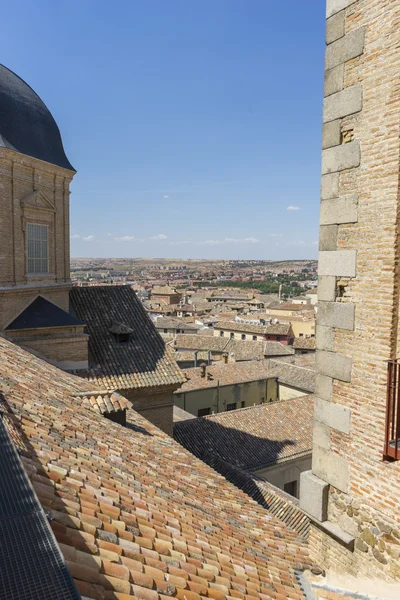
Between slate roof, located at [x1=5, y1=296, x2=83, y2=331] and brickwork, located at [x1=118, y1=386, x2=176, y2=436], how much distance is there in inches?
110

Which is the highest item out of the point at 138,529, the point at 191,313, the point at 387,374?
the point at 387,374

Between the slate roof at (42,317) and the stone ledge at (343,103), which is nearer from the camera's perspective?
the stone ledge at (343,103)

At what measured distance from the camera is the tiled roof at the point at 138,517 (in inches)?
120

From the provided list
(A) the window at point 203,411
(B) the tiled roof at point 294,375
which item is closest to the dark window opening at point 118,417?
(A) the window at point 203,411

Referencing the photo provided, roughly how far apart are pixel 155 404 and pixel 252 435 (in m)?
6.43

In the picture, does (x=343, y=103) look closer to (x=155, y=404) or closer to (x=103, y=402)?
(x=103, y=402)

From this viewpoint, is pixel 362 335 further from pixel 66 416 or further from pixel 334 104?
pixel 66 416

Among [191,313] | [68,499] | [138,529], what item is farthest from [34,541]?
[191,313]

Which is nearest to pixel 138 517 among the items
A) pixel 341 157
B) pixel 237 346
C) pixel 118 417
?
pixel 341 157

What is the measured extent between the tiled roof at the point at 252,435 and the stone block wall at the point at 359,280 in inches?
499

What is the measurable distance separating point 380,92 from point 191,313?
69.3m

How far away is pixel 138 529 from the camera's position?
12.1 feet

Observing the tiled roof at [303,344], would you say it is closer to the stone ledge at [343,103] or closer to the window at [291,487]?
the window at [291,487]

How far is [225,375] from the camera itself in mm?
26359
